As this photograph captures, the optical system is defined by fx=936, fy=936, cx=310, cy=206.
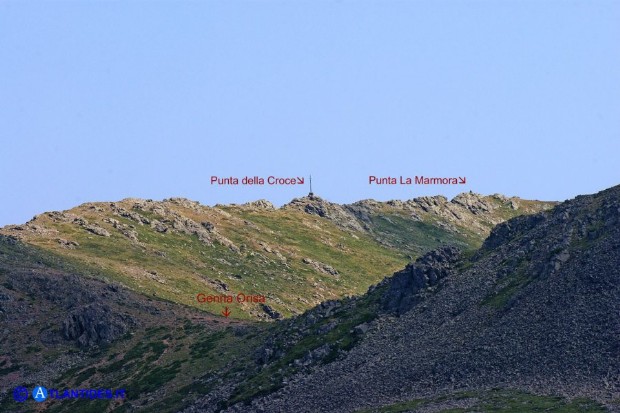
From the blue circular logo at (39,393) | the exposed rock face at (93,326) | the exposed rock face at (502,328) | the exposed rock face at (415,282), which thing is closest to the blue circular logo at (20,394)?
the blue circular logo at (39,393)

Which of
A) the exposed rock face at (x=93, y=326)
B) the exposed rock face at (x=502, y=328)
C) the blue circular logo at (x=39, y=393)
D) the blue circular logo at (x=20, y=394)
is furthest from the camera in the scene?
the exposed rock face at (x=93, y=326)

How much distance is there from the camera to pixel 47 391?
142 meters

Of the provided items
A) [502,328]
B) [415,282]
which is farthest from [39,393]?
[502,328]

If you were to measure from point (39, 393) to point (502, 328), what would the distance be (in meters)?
72.7

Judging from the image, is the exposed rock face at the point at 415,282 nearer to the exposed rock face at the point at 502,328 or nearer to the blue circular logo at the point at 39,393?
the exposed rock face at the point at 502,328

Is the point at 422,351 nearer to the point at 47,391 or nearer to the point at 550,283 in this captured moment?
the point at 550,283

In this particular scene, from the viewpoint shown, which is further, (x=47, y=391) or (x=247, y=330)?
(x=247, y=330)

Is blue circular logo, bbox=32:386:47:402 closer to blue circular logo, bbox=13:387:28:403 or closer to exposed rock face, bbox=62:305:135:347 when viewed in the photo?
blue circular logo, bbox=13:387:28:403

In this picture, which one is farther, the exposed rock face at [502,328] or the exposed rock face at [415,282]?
the exposed rock face at [415,282]

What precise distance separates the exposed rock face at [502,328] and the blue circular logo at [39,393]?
3977 centimetres

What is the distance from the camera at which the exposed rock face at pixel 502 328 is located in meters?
96.3

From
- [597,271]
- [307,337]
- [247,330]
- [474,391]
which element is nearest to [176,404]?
[307,337]

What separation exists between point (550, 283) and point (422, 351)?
57.1ft

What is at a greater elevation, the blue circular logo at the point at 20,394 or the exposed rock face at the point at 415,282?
the exposed rock face at the point at 415,282
